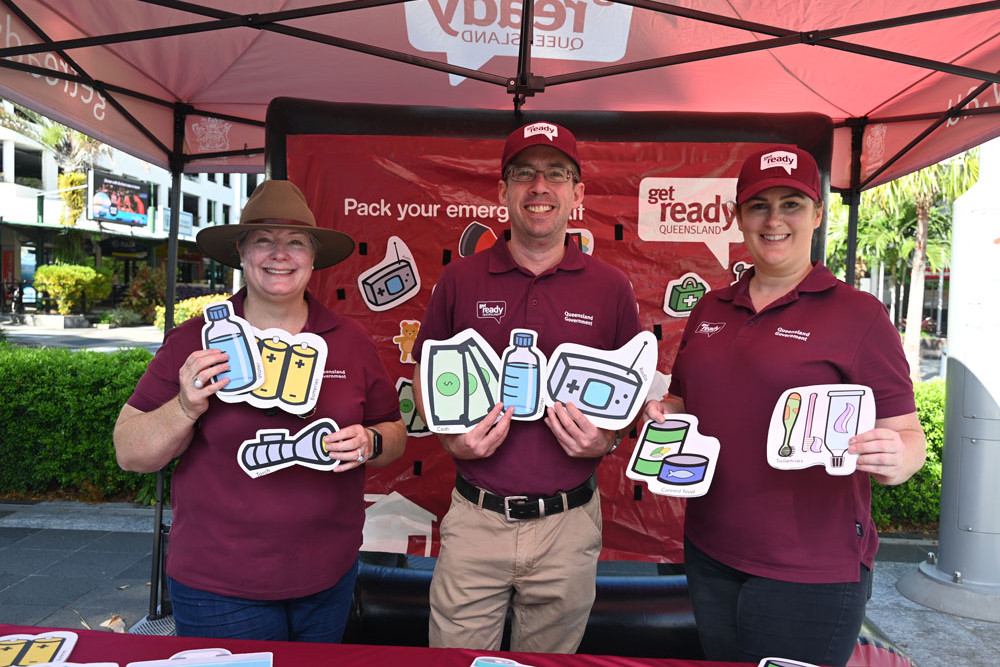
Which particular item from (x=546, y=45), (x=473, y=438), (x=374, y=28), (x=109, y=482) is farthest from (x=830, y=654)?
(x=109, y=482)

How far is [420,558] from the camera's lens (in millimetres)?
3279

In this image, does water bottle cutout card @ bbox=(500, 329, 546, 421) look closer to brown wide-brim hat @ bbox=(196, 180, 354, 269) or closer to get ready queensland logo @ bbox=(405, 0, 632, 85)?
brown wide-brim hat @ bbox=(196, 180, 354, 269)

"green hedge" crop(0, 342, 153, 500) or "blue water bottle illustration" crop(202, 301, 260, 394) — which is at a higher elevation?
"blue water bottle illustration" crop(202, 301, 260, 394)

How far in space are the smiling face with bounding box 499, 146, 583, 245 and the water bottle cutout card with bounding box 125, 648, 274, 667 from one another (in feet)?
4.24

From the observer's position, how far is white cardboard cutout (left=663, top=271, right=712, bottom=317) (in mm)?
3277

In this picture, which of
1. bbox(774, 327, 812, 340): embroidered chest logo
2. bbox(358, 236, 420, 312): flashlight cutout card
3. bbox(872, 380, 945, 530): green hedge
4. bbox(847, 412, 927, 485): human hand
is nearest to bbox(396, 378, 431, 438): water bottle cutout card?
bbox(358, 236, 420, 312): flashlight cutout card

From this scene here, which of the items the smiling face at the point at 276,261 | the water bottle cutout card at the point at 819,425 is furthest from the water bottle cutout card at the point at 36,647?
the water bottle cutout card at the point at 819,425

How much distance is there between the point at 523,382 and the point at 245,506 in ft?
2.63

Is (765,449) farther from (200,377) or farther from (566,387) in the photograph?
(200,377)

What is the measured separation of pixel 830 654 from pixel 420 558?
2.11m

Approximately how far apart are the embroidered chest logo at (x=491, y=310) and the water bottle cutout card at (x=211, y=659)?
1.08 meters

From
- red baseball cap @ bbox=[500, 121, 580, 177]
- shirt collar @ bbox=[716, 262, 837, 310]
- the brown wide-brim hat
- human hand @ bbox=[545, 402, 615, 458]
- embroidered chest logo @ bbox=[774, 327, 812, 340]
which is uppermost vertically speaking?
red baseball cap @ bbox=[500, 121, 580, 177]

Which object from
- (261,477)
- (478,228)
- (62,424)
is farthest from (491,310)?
(62,424)

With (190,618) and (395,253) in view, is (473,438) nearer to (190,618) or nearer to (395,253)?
Answer: (190,618)
